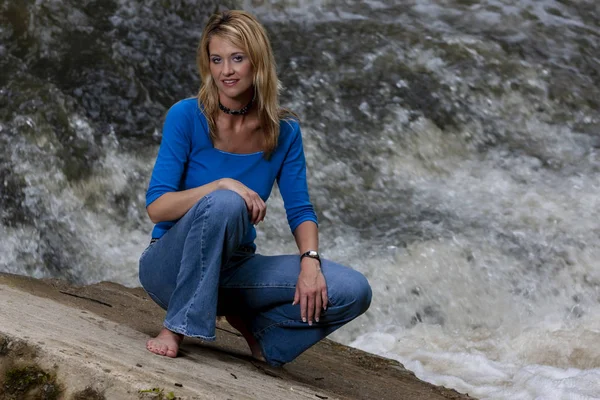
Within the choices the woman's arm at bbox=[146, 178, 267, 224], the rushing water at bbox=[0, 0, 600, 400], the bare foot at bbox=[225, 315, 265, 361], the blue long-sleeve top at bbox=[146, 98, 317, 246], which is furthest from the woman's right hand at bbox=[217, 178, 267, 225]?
the rushing water at bbox=[0, 0, 600, 400]

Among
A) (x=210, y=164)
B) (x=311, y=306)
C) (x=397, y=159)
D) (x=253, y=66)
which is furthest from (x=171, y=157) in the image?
(x=397, y=159)

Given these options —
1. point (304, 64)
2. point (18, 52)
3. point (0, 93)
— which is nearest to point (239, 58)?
point (0, 93)

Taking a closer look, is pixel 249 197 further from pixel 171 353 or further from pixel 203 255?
pixel 171 353

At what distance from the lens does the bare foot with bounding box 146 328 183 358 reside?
2883mm

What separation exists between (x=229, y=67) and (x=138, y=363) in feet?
3.24

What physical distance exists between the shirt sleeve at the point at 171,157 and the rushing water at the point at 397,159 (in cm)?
218

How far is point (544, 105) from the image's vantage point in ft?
25.5

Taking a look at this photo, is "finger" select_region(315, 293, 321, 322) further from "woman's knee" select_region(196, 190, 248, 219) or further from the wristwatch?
"woman's knee" select_region(196, 190, 248, 219)

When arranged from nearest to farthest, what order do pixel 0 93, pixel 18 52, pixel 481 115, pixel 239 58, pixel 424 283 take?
pixel 239 58
pixel 424 283
pixel 0 93
pixel 18 52
pixel 481 115

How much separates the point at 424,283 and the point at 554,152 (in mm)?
2070

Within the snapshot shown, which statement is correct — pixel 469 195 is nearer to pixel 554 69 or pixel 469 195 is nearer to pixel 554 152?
pixel 554 152

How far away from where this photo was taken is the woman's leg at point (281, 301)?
3.06 meters

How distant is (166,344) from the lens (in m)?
2.91

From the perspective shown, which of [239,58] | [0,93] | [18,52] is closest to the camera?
[239,58]
